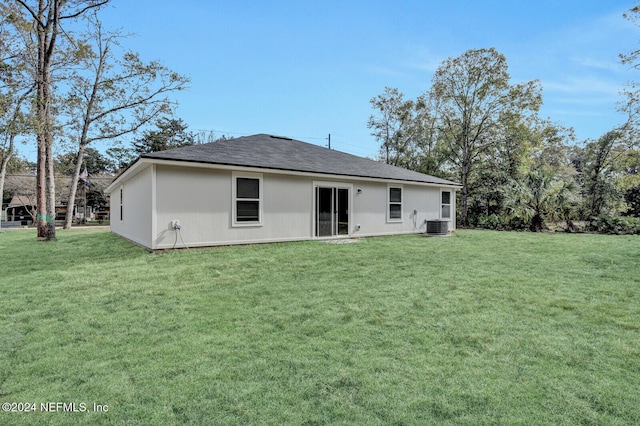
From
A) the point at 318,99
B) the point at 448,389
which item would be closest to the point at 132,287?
the point at 448,389

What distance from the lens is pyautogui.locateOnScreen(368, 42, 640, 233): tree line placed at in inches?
589

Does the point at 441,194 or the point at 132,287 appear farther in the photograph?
the point at 441,194

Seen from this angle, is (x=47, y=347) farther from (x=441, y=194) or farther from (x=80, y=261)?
(x=441, y=194)

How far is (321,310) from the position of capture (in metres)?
4.01

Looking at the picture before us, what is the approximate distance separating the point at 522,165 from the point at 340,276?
1870 cm

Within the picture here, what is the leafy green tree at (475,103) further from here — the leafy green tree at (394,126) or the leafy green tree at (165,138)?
the leafy green tree at (165,138)

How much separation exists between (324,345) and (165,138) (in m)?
34.0

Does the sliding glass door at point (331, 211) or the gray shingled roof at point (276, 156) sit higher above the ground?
the gray shingled roof at point (276, 156)

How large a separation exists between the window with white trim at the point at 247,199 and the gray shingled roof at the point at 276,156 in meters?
0.50

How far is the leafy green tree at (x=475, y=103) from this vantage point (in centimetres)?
1870

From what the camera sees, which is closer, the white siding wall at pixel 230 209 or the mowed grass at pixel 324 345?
the mowed grass at pixel 324 345

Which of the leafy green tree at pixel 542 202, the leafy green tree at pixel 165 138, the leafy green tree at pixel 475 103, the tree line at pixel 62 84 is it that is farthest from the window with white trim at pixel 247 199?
the leafy green tree at pixel 165 138

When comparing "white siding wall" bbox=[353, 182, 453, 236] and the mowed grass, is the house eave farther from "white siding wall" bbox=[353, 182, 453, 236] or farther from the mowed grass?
the mowed grass

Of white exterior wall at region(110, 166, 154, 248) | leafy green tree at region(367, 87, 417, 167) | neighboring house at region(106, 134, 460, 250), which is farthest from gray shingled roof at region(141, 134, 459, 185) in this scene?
leafy green tree at region(367, 87, 417, 167)
